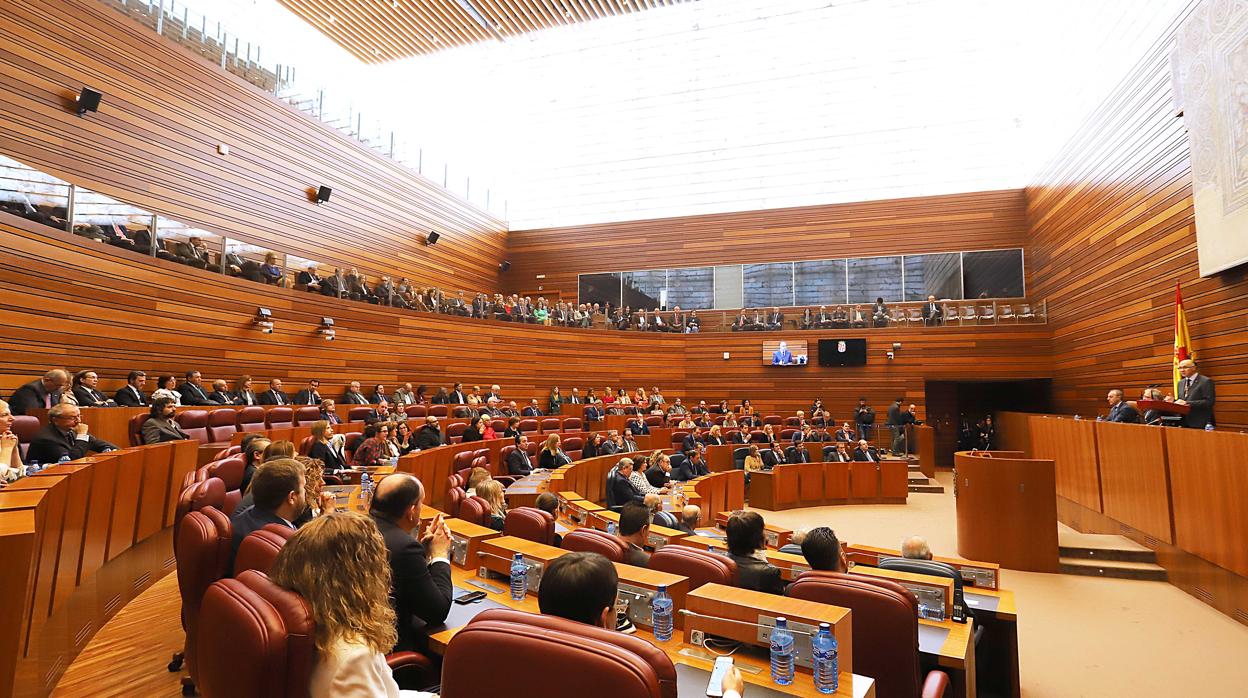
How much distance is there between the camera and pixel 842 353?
47.5ft

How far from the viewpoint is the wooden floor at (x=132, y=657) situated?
2.64m

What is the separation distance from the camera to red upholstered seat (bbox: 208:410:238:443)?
6039 mm

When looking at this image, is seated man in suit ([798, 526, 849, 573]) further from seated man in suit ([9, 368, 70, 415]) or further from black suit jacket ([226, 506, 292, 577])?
seated man in suit ([9, 368, 70, 415])

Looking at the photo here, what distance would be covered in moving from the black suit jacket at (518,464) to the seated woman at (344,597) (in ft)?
19.2

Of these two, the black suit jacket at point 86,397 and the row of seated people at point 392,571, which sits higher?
the black suit jacket at point 86,397

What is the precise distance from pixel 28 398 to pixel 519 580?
4875mm

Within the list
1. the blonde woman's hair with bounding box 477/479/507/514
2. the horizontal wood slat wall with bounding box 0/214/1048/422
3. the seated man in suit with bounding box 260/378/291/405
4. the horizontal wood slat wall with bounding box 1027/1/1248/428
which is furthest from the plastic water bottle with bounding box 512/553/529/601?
the horizontal wood slat wall with bounding box 1027/1/1248/428

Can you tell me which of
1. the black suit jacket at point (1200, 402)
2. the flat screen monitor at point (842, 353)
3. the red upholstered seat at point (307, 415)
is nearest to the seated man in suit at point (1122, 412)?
the black suit jacket at point (1200, 402)

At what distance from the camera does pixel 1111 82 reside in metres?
9.34

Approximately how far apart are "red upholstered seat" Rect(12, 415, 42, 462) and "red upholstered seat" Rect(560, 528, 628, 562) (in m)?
3.94

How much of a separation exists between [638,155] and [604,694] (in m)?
16.9

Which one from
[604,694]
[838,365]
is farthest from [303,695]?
[838,365]

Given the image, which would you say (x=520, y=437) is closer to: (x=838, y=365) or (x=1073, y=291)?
(x=838, y=365)

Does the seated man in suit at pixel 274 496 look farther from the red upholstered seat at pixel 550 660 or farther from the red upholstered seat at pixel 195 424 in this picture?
the red upholstered seat at pixel 195 424
